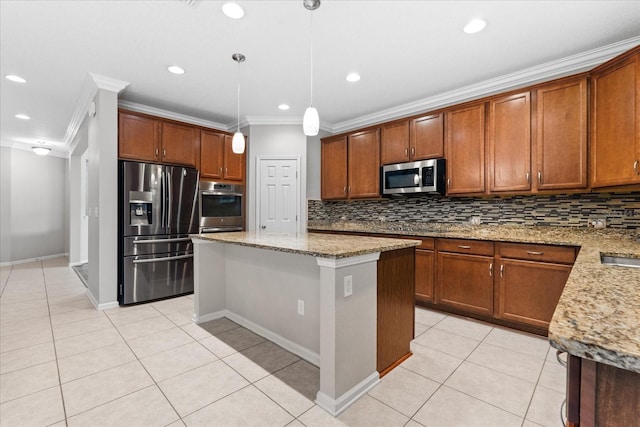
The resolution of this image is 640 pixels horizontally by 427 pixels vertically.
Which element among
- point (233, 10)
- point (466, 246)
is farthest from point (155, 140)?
point (466, 246)

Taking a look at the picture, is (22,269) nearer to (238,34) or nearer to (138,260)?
(138,260)

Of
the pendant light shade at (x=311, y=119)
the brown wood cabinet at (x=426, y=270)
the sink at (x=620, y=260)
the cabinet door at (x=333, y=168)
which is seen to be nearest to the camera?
the sink at (x=620, y=260)

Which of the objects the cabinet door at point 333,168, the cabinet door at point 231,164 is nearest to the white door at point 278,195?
the cabinet door at point 231,164

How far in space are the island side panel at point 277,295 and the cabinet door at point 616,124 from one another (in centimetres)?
252

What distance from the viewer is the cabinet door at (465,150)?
3.28 meters

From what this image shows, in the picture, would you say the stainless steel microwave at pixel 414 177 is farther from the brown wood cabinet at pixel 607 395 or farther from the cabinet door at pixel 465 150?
the brown wood cabinet at pixel 607 395

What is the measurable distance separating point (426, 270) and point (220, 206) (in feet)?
9.93

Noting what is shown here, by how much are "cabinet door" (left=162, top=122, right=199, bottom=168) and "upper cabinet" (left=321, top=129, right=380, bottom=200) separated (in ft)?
6.71

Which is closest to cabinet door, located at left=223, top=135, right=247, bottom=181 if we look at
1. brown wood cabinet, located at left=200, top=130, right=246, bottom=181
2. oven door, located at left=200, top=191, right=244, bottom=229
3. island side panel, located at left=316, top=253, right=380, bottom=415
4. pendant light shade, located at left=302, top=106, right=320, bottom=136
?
brown wood cabinet, located at left=200, top=130, right=246, bottom=181

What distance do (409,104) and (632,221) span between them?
8.65 feet

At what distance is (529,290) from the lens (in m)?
2.67

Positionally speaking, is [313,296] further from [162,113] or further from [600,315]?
[162,113]

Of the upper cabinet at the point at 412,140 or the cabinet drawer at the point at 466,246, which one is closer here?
the cabinet drawer at the point at 466,246

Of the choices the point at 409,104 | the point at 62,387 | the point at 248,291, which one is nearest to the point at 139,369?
the point at 62,387
